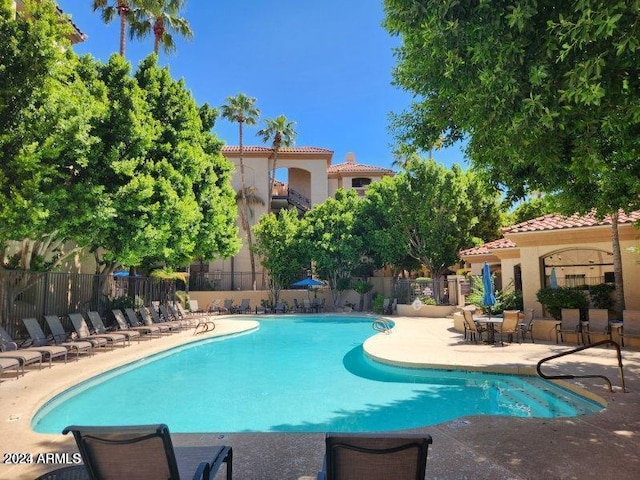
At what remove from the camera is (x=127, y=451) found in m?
2.95

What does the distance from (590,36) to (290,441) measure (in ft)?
17.1

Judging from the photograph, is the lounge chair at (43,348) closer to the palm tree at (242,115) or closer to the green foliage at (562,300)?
the green foliage at (562,300)

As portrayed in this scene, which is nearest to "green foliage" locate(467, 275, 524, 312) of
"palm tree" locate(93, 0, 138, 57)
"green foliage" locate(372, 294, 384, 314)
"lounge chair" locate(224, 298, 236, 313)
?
"green foliage" locate(372, 294, 384, 314)

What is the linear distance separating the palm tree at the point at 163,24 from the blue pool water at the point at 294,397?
60.1 ft

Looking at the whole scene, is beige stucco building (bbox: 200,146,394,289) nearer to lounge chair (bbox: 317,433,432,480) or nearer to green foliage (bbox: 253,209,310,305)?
green foliage (bbox: 253,209,310,305)

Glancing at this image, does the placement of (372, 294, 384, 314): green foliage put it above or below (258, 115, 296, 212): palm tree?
below

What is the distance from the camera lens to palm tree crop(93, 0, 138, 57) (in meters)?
21.2

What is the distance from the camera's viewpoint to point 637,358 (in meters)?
9.82

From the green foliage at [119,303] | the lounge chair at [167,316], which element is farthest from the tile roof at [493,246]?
the green foliage at [119,303]

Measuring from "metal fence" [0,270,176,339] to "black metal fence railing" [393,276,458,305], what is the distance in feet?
54.1

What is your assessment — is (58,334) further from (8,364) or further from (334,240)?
(334,240)

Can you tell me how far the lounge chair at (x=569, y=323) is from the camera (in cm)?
1234

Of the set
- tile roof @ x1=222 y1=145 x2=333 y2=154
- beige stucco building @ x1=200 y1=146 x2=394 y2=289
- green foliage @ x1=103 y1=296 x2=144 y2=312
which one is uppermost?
tile roof @ x1=222 y1=145 x2=333 y2=154

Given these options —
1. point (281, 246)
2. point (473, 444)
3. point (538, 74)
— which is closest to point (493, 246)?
point (281, 246)
